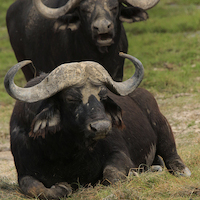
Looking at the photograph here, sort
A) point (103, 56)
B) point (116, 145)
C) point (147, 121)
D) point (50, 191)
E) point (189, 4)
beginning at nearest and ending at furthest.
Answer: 1. point (50, 191)
2. point (116, 145)
3. point (147, 121)
4. point (103, 56)
5. point (189, 4)

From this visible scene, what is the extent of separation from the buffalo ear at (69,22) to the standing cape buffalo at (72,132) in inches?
72.0

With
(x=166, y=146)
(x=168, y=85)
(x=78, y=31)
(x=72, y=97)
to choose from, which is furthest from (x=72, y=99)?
(x=168, y=85)

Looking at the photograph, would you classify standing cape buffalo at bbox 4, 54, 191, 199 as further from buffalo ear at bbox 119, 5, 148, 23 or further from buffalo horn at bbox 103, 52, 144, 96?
buffalo ear at bbox 119, 5, 148, 23

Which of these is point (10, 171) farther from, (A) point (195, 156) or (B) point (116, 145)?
(A) point (195, 156)

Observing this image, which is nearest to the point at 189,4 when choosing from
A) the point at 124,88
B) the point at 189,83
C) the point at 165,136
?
the point at 189,83

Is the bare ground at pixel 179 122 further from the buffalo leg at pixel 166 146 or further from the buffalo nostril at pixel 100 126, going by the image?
the buffalo nostril at pixel 100 126

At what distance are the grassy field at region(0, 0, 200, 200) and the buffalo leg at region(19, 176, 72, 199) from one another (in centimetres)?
9

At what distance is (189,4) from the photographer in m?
16.2

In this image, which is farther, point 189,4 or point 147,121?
point 189,4

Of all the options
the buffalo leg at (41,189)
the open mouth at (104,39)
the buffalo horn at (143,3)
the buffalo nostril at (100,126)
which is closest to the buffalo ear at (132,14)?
the buffalo horn at (143,3)

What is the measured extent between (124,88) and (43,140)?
823 millimetres

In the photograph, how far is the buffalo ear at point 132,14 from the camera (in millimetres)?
6758

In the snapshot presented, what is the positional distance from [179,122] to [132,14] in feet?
6.03

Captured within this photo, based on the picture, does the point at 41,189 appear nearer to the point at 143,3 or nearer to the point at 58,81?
the point at 58,81
